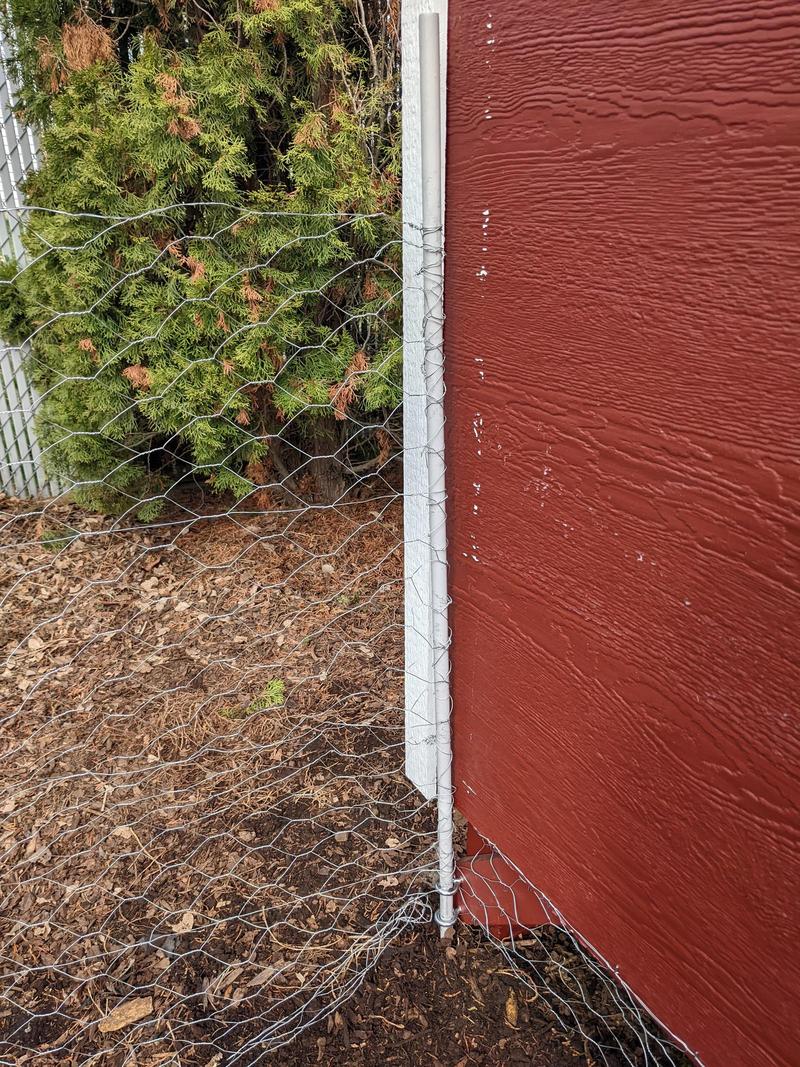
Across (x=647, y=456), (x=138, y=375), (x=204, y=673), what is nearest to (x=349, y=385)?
(x=138, y=375)

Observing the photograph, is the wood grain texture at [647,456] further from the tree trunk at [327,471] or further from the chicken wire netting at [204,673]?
the tree trunk at [327,471]

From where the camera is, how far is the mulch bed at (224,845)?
170 cm

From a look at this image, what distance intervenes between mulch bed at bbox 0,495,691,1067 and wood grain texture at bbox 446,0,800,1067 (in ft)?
2.33

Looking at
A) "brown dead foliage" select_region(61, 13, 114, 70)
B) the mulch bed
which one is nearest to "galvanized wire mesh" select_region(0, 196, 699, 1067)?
the mulch bed

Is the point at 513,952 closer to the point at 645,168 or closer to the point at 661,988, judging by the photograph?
the point at 661,988

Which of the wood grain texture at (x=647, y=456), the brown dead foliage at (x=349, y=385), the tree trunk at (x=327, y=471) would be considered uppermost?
the wood grain texture at (x=647, y=456)

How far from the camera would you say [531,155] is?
1.03 m

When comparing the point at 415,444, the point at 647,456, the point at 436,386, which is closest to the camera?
the point at 647,456

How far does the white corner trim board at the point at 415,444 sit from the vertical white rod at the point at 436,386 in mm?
28

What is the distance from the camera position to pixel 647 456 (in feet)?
3.03

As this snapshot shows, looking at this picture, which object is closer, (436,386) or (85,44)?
(436,386)

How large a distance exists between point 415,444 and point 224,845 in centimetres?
139

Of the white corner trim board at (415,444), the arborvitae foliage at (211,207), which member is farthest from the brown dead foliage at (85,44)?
the white corner trim board at (415,444)

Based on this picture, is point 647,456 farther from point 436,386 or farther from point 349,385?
point 349,385
